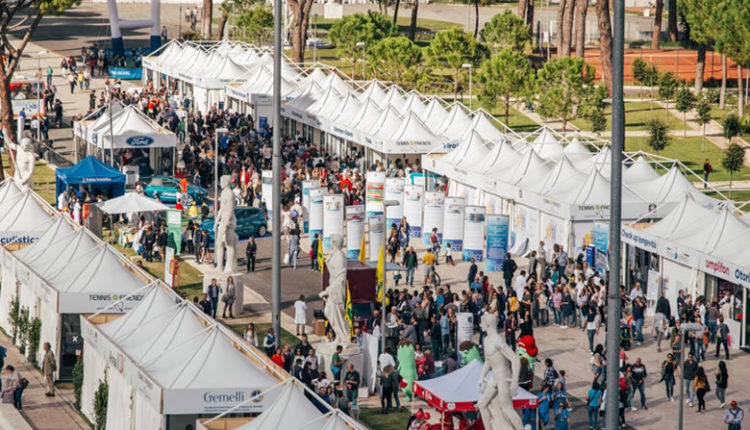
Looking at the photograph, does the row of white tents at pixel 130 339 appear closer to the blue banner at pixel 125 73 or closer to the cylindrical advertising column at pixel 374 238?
the cylindrical advertising column at pixel 374 238

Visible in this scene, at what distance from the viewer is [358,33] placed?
95938 mm

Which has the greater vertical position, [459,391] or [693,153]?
[693,153]

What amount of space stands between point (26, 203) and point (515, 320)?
16.0m

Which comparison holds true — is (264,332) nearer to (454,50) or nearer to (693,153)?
(693,153)

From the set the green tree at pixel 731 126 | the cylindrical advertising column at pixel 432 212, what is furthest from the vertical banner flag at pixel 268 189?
the green tree at pixel 731 126

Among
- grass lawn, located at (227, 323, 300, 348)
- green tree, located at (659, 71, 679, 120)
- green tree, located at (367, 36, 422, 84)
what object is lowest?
grass lawn, located at (227, 323, 300, 348)

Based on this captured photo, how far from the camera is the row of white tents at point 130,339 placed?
2603cm

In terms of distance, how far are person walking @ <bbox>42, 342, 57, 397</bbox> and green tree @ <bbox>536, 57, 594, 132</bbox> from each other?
143ft

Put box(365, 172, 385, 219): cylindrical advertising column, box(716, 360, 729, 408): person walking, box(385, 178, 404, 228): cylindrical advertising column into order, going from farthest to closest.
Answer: box(365, 172, 385, 219): cylindrical advertising column, box(385, 178, 404, 228): cylindrical advertising column, box(716, 360, 729, 408): person walking

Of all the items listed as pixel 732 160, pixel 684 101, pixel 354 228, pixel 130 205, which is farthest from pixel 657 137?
pixel 130 205

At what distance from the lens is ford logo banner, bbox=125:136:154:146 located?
2319 inches

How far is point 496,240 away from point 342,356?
1370cm

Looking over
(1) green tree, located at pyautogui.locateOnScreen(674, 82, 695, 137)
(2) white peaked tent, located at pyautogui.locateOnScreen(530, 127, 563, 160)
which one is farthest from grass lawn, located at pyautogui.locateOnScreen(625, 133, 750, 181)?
(2) white peaked tent, located at pyautogui.locateOnScreen(530, 127, 563, 160)

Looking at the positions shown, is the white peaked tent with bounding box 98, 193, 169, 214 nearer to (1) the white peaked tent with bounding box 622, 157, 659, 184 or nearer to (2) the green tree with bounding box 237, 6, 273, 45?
(1) the white peaked tent with bounding box 622, 157, 659, 184
